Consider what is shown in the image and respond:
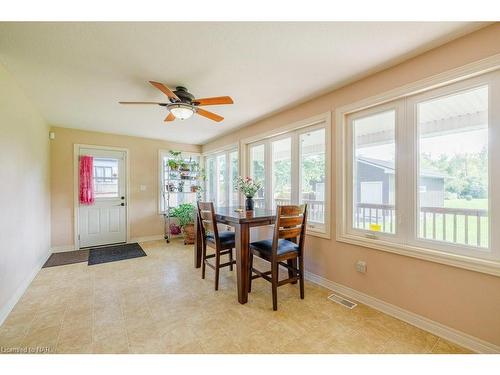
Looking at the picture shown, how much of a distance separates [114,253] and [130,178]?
1.62 metres

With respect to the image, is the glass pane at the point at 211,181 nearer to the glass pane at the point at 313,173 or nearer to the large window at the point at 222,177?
the large window at the point at 222,177

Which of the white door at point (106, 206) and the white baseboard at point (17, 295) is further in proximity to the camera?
the white door at point (106, 206)

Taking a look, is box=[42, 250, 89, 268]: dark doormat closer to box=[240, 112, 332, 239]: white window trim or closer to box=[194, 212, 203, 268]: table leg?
box=[194, 212, 203, 268]: table leg

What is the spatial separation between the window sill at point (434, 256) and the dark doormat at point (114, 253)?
11.6ft

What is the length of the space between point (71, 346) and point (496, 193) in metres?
3.23

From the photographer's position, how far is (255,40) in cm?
167

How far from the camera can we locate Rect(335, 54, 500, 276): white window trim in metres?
1.55

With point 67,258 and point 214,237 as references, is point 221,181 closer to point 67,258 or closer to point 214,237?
point 214,237

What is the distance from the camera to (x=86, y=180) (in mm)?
4254

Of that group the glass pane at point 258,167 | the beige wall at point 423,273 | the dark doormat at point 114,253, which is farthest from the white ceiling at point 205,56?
the dark doormat at point 114,253

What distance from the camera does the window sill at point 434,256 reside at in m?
1.54

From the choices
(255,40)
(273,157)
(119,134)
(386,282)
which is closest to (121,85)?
(255,40)

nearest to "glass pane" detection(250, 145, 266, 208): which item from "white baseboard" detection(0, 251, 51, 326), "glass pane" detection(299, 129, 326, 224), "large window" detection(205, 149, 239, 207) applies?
"large window" detection(205, 149, 239, 207)
